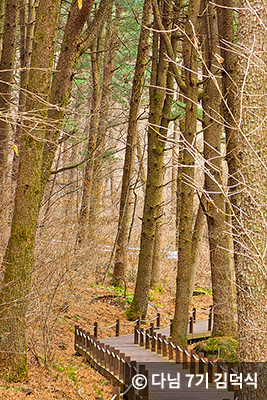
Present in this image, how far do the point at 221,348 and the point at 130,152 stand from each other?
7917 millimetres

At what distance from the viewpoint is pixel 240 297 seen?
544cm

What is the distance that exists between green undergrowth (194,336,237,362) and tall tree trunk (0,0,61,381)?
14.6 feet

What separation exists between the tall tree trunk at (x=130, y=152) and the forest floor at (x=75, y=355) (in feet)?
3.36

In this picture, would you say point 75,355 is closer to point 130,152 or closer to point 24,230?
point 24,230

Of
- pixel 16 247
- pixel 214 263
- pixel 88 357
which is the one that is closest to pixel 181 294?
pixel 214 263

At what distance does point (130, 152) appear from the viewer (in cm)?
1530

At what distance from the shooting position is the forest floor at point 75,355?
22.2 ft

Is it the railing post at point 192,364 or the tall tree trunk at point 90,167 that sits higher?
the tall tree trunk at point 90,167

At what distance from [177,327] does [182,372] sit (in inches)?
62.4

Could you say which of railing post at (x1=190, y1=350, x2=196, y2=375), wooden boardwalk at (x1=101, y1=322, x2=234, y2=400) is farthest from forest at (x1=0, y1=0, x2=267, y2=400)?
railing post at (x1=190, y1=350, x2=196, y2=375)

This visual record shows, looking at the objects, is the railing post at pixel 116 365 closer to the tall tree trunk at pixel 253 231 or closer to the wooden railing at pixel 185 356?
the wooden railing at pixel 185 356

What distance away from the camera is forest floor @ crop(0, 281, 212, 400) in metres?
6.77

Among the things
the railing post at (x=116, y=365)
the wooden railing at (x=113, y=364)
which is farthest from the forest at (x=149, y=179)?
the railing post at (x=116, y=365)

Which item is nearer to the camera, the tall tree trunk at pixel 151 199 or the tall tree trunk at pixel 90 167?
the tall tree trunk at pixel 151 199
